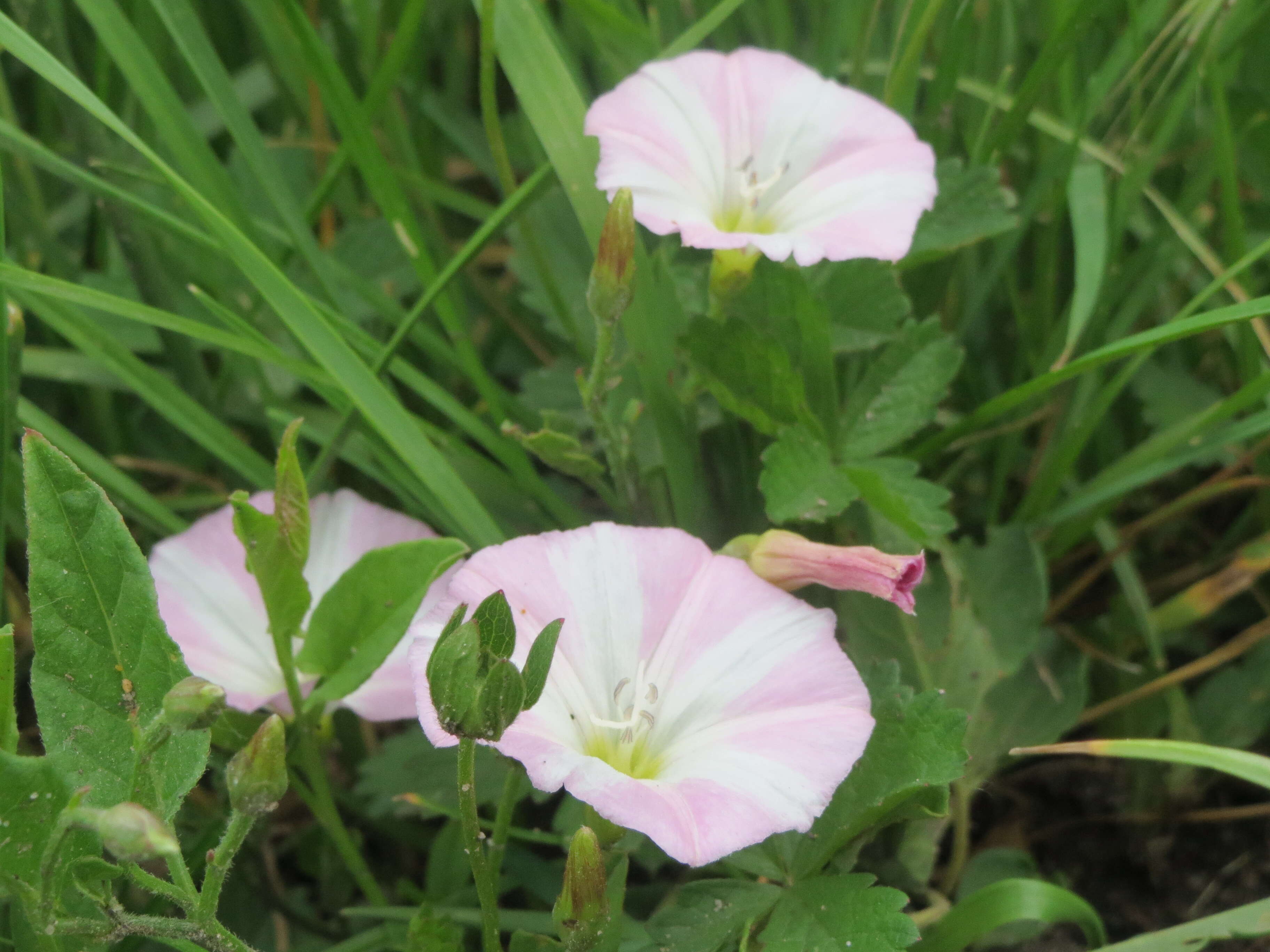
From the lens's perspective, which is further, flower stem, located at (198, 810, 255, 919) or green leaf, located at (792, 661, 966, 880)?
green leaf, located at (792, 661, 966, 880)

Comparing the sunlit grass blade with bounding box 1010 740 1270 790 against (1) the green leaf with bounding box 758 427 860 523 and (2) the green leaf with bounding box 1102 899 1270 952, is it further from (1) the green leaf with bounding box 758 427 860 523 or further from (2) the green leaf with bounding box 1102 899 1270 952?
(1) the green leaf with bounding box 758 427 860 523

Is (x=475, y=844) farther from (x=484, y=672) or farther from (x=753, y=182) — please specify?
(x=753, y=182)

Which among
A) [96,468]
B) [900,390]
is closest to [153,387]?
[96,468]

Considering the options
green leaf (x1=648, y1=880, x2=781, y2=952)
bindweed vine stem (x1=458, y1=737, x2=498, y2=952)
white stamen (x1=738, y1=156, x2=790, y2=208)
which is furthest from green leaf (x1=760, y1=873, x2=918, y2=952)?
white stamen (x1=738, y1=156, x2=790, y2=208)

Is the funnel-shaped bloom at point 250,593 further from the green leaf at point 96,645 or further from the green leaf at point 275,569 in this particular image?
the green leaf at point 96,645

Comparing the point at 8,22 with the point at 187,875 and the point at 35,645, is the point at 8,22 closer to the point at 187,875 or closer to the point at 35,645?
the point at 35,645

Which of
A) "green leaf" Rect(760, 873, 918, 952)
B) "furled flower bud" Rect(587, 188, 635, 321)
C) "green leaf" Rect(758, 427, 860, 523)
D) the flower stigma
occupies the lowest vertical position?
"green leaf" Rect(760, 873, 918, 952)

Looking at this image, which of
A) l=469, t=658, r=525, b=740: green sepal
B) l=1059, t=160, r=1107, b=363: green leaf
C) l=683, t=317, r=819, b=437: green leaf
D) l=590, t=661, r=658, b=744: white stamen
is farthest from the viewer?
l=1059, t=160, r=1107, b=363: green leaf
